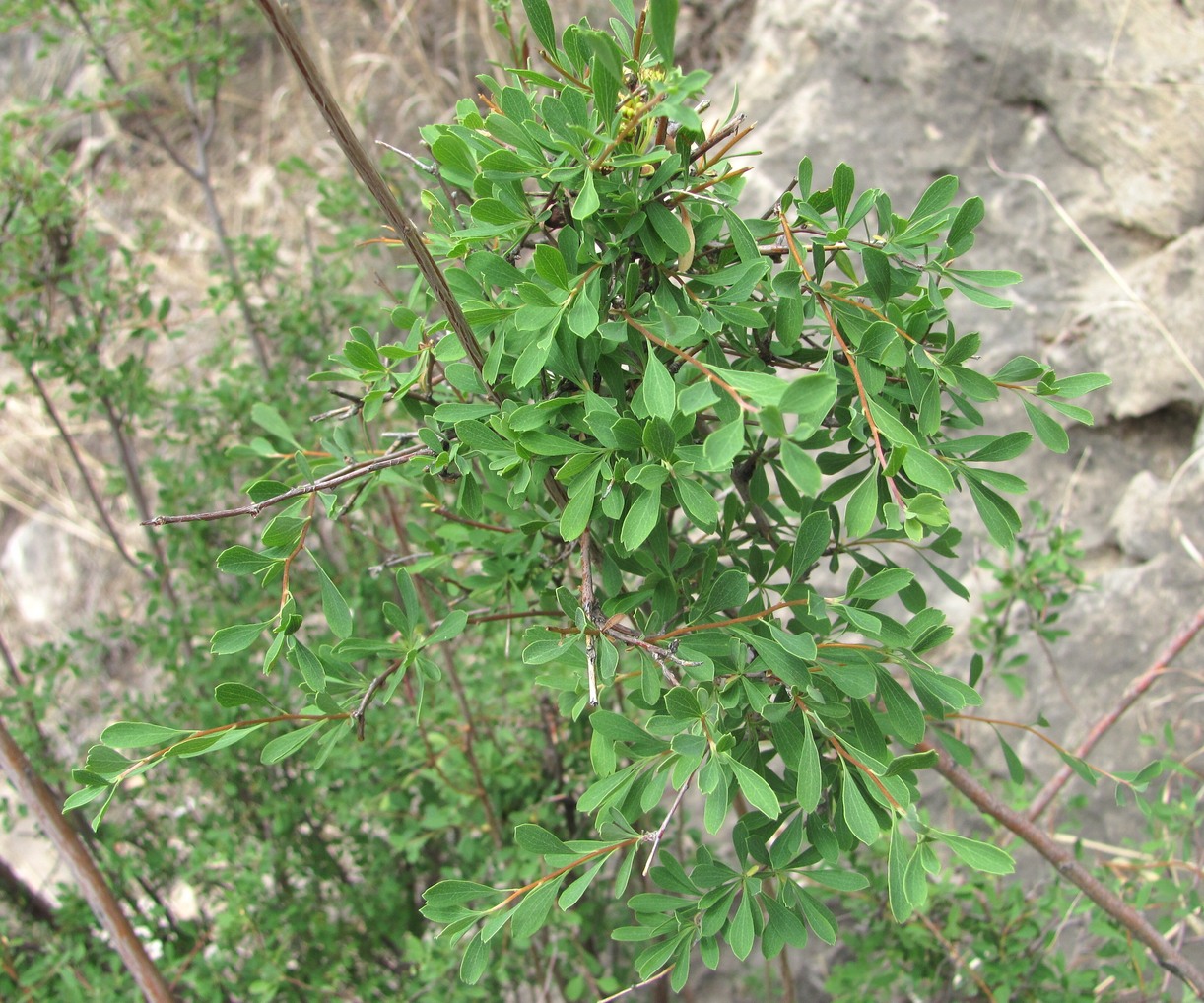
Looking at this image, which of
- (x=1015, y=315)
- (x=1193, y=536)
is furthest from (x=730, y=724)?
(x=1015, y=315)

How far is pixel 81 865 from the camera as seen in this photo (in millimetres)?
1281

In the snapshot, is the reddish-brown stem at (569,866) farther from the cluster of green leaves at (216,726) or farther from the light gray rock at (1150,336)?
the light gray rock at (1150,336)

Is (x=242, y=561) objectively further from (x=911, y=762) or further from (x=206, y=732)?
(x=911, y=762)

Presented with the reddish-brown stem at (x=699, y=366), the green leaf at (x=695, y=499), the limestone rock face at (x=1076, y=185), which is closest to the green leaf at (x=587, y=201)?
the reddish-brown stem at (x=699, y=366)

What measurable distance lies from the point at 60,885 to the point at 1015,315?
2647mm

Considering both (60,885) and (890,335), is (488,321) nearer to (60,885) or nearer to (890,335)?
(890,335)

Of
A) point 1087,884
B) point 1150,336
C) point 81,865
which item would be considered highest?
point 1150,336

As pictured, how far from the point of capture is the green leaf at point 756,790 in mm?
691

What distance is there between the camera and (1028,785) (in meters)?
A: 2.04

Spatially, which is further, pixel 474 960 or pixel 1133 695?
pixel 1133 695

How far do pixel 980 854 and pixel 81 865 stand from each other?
47.2 inches

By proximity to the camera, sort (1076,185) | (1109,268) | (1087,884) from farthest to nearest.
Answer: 1. (1076,185)
2. (1109,268)
3. (1087,884)

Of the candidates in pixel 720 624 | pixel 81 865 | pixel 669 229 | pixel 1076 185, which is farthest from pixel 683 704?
pixel 1076 185

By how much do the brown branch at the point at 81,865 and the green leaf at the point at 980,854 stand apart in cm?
114
